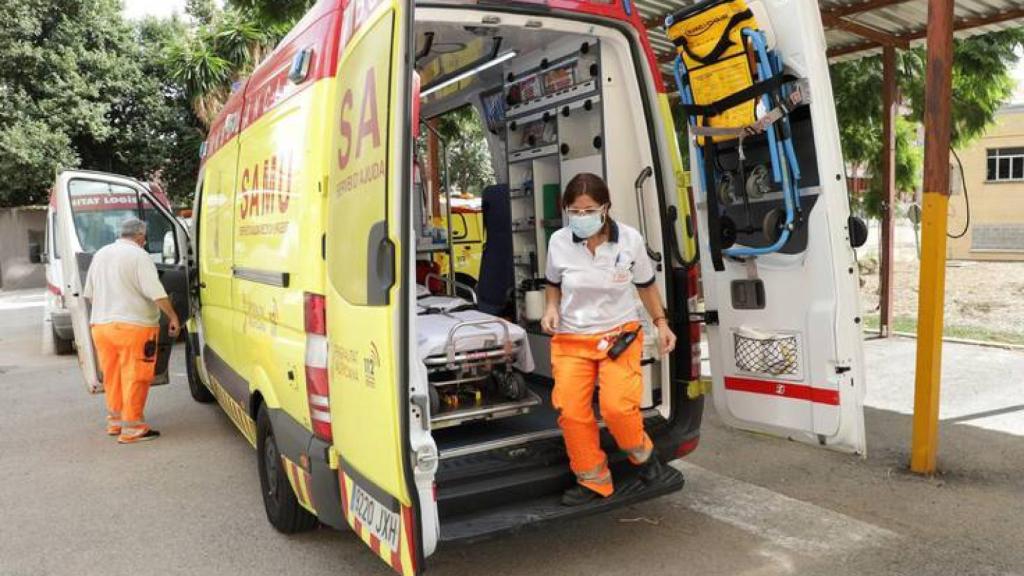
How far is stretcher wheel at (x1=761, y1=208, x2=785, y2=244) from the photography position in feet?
11.8

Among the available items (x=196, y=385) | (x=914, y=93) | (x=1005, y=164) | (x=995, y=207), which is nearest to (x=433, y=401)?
(x=196, y=385)

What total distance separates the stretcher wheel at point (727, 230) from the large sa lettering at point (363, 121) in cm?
195

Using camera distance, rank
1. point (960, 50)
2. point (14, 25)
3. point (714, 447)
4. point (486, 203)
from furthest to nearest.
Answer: point (14, 25) < point (960, 50) < point (486, 203) < point (714, 447)

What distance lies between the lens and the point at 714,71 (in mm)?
3809

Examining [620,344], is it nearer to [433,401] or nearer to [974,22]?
[433,401]

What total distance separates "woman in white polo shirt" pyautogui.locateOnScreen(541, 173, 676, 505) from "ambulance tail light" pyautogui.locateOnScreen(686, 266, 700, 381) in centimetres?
23

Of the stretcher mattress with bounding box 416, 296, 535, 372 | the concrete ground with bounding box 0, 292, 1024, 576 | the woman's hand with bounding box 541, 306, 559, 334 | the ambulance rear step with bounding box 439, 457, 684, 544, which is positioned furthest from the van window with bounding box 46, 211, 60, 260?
the ambulance rear step with bounding box 439, 457, 684, 544

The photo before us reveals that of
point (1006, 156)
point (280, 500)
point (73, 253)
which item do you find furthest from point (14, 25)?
point (1006, 156)

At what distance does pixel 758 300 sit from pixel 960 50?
8.68m

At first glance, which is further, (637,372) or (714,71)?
(714,71)

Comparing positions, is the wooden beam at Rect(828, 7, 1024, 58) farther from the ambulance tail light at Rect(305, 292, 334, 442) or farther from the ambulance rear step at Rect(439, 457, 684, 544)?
the ambulance tail light at Rect(305, 292, 334, 442)

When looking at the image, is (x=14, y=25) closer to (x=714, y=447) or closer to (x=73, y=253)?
(x=73, y=253)

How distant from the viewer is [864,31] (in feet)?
24.6

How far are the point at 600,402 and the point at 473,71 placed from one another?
3.05 metres
